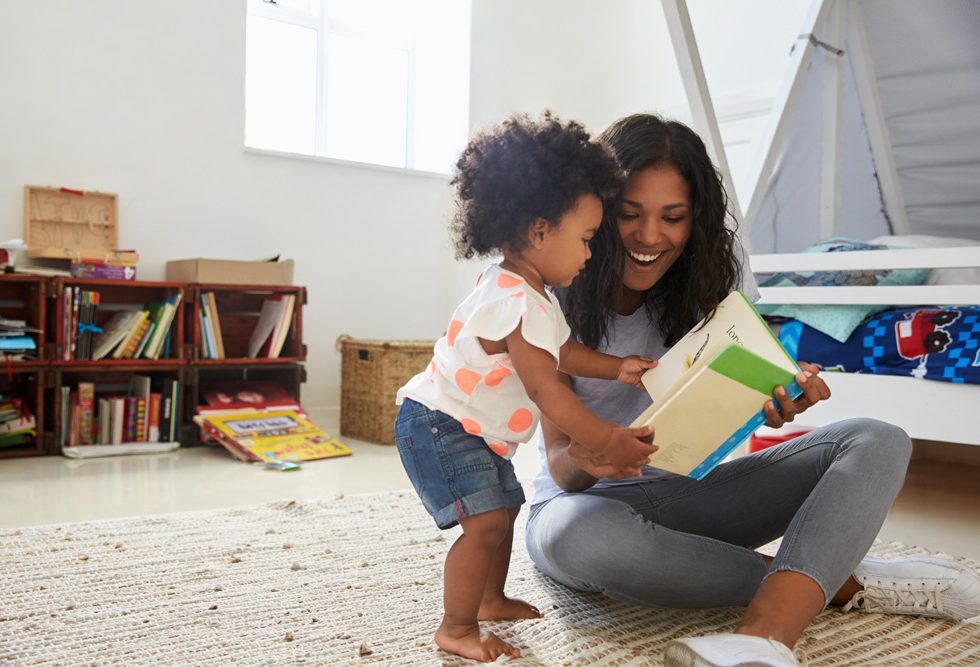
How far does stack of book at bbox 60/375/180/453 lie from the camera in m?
2.56

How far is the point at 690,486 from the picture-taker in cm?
117

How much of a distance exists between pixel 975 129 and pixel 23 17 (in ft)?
9.82

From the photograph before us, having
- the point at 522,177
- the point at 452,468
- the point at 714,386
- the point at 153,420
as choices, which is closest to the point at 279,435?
the point at 153,420

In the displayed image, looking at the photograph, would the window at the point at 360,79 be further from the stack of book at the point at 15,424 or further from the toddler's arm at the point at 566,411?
the toddler's arm at the point at 566,411

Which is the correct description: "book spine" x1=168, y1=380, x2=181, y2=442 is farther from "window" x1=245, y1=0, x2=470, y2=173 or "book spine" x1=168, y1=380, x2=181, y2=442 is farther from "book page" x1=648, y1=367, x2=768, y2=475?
"book page" x1=648, y1=367, x2=768, y2=475

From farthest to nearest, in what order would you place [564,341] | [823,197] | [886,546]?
[823,197] < [886,546] < [564,341]

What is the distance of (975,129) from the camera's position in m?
2.31

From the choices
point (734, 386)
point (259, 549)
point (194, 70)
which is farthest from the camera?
point (194, 70)

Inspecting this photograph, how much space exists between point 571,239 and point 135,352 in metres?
2.07

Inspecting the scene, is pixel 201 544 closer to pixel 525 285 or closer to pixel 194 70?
pixel 525 285

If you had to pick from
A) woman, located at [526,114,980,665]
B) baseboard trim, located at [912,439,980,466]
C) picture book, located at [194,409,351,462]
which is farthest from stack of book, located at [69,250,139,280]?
baseboard trim, located at [912,439,980,466]

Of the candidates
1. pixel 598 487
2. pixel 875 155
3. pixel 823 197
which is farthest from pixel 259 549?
pixel 875 155

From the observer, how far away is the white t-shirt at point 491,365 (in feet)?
3.20

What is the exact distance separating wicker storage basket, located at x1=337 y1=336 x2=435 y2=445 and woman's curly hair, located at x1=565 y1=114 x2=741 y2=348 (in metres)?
1.63
